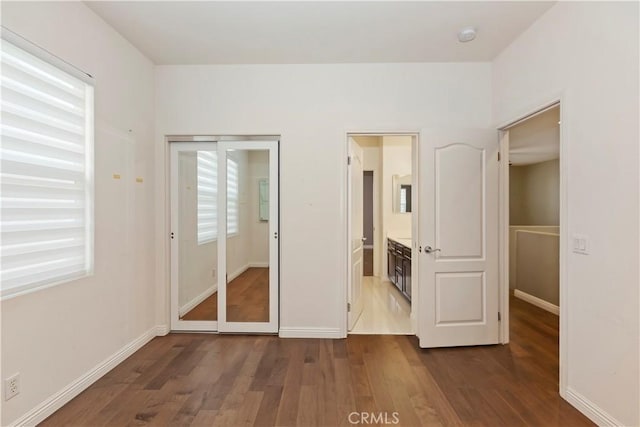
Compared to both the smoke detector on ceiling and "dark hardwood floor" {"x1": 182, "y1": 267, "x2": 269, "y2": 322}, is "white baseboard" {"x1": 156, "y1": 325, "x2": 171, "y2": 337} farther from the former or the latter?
the smoke detector on ceiling

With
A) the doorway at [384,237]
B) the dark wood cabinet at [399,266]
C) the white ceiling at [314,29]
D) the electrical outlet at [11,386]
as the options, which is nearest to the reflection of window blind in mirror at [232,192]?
the white ceiling at [314,29]

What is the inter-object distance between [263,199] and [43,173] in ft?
5.62

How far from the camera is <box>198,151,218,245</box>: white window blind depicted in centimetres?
310

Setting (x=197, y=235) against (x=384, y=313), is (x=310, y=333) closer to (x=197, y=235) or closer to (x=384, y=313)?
(x=384, y=313)

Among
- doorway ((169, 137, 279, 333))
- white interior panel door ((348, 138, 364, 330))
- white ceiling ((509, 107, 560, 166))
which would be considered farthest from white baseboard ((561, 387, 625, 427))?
doorway ((169, 137, 279, 333))

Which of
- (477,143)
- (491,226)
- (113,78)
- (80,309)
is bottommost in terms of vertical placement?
(80,309)

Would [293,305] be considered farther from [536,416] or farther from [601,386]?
[601,386]

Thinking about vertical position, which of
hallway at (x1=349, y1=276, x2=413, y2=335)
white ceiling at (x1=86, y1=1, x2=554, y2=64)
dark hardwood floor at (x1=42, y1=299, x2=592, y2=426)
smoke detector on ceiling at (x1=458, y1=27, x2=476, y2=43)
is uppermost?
white ceiling at (x1=86, y1=1, x2=554, y2=64)

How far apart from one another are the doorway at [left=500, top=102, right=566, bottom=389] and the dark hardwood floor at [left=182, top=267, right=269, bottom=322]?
249 cm

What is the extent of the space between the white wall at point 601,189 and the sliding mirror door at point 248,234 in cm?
249

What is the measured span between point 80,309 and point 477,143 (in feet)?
12.2

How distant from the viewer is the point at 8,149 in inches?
63.6

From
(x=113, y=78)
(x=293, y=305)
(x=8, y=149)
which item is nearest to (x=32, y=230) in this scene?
(x=8, y=149)

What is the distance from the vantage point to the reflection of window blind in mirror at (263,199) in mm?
3039
